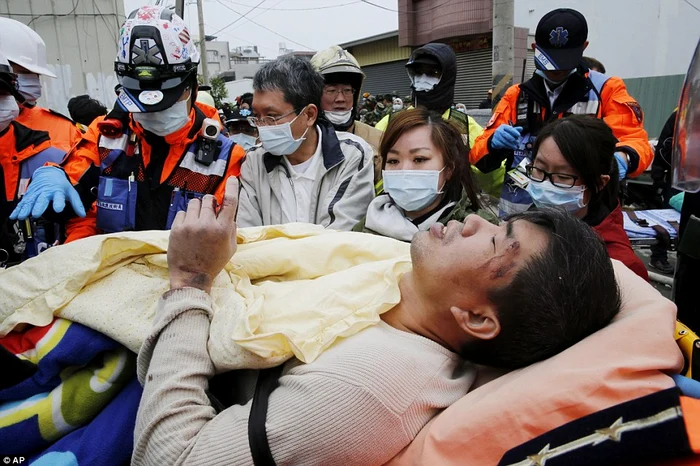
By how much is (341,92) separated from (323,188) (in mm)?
1468

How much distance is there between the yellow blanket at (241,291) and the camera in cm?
131

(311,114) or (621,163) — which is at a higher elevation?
(311,114)

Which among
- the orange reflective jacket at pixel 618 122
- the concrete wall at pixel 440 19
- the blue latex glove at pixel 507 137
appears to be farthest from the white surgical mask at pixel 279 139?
the concrete wall at pixel 440 19

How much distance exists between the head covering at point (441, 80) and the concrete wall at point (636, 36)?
13697mm

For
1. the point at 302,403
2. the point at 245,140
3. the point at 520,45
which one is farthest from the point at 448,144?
the point at 520,45

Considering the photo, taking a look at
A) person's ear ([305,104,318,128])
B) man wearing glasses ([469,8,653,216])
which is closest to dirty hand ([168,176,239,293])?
person's ear ([305,104,318,128])

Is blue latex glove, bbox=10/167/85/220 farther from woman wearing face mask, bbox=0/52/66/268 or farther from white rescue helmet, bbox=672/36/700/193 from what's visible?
white rescue helmet, bbox=672/36/700/193

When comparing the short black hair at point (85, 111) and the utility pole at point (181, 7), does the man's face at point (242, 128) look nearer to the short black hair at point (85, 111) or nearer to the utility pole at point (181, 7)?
the short black hair at point (85, 111)

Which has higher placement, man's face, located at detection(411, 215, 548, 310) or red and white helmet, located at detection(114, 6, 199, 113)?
red and white helmet, located at detection(114, 6, 199, 113)

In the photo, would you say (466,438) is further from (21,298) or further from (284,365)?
(21,298)

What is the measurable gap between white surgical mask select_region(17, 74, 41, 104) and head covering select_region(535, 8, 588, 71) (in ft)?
11.0

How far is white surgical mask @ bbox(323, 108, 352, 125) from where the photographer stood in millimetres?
3721

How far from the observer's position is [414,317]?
1.52 metres

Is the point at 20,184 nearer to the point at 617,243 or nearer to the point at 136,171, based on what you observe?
the point at 136,171
